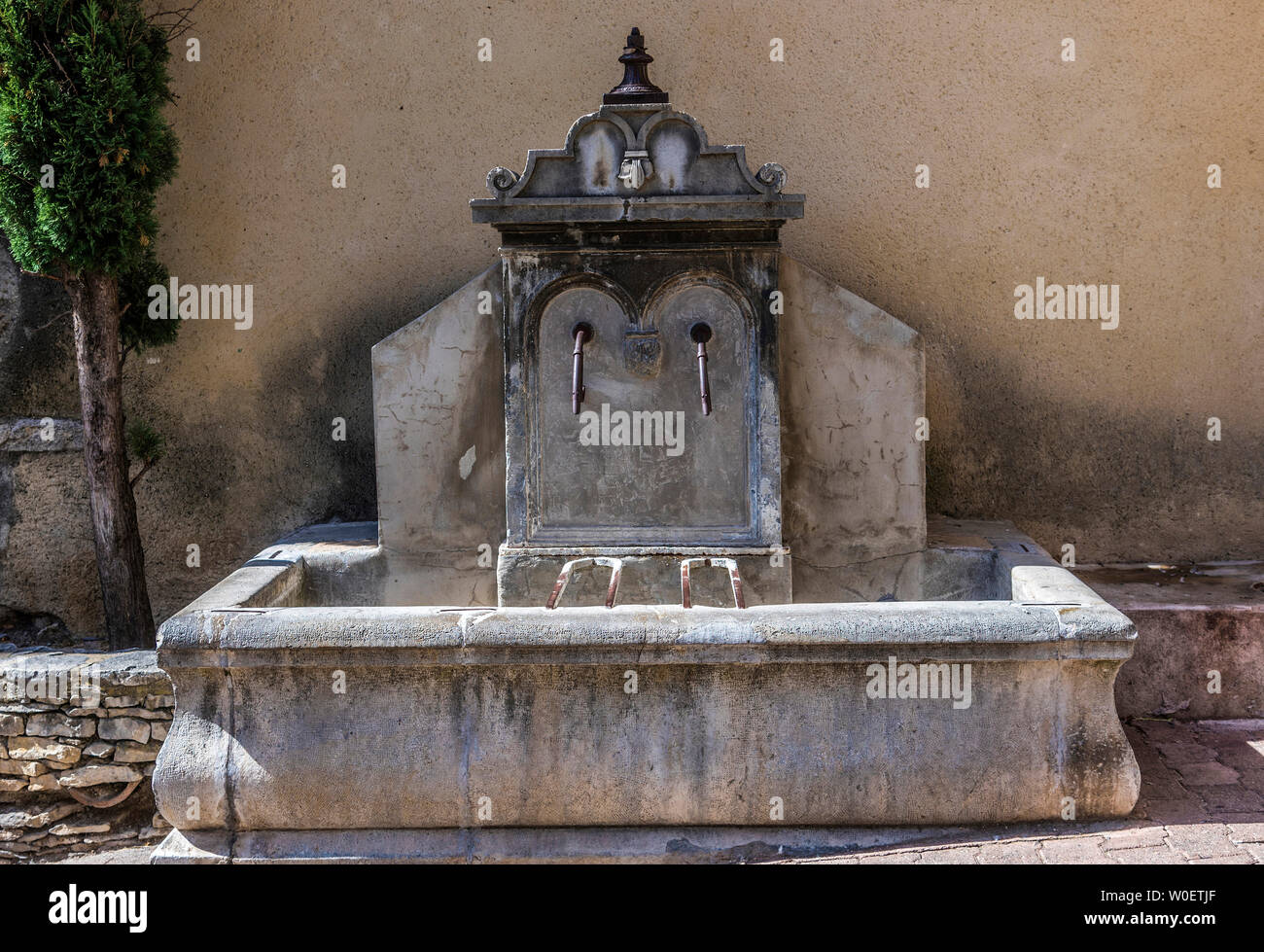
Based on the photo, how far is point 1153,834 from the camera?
3.30 metres

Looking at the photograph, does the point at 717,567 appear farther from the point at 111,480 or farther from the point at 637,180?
the point at 111,480

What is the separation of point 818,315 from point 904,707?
163cm

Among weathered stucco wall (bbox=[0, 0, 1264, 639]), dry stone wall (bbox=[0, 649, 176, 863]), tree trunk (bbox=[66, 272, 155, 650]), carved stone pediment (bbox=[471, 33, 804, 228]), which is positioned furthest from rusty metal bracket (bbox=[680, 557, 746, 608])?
tree trunk (bbox=[66, 272, 155, 650])

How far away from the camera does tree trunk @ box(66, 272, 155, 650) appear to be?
4.62 meters

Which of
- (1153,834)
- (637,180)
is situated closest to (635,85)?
(637,180)

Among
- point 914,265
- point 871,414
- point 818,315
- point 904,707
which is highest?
point 914,265

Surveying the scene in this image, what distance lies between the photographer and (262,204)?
522cm

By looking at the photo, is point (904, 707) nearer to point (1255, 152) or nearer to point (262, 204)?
point (1255, 152)

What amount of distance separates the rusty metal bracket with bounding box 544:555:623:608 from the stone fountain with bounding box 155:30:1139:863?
0.07ft

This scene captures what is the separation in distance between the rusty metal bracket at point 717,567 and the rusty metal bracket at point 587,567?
0.22 meters

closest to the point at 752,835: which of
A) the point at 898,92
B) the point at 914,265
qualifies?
the point at 914,265

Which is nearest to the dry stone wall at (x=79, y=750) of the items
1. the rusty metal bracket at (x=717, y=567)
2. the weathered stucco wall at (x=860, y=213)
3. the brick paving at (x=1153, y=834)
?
the weathered stucco wall at (x=860, y=213)

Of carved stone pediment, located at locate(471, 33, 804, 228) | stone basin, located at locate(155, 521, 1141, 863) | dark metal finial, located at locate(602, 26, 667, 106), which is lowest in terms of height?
stone basin, located at locate(155, 521, 1141, 863)

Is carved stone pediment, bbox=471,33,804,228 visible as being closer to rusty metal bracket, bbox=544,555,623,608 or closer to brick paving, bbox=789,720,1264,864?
rusty metal bracket, bbox=544,555,623,608
